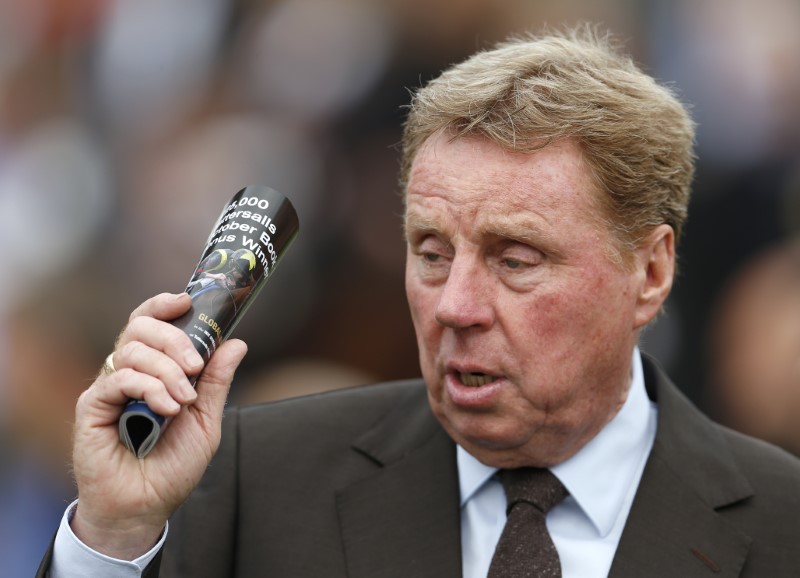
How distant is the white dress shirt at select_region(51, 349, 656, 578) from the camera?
2941mm

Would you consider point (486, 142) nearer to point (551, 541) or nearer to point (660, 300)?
point (660, 300)

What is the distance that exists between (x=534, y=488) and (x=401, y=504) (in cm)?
37

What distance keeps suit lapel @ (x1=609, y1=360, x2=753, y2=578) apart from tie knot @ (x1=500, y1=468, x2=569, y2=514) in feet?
0.67

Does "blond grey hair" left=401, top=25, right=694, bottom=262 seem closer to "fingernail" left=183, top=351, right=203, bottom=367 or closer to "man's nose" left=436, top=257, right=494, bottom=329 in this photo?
"man's nose" left=436, top=257, right=494, bottom=329

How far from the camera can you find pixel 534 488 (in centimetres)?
296

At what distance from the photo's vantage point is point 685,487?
9.96ft

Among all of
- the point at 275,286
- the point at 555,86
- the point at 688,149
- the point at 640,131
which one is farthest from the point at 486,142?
the point at 275,286

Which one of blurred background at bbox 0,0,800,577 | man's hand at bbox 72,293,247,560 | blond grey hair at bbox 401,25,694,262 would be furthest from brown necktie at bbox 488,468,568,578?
blurred background at bbox 0,0,800,577

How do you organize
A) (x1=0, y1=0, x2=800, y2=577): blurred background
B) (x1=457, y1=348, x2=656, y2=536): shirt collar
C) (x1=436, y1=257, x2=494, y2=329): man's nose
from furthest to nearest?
(x1=0, y1=0, x2=800, y2=577): blurred background < (x1=457, y1=348, x2=656, y2=536): shirt collar < (x1=436, y1=257, x2=494, y2=329): man's nose

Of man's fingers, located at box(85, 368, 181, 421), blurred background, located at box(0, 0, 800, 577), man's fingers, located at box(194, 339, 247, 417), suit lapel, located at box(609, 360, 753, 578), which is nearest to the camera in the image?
man's fingers, located at box(85, 368, 181, 421)

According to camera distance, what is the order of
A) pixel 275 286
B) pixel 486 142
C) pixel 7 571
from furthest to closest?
pixel 275 286
pixel 7 571
pixel 486 142

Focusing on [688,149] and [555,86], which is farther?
[688,149]

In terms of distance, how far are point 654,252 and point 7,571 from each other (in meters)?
3.53

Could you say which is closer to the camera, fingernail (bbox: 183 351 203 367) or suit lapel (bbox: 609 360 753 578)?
fingernail (bbox: 183 351 203 367)
